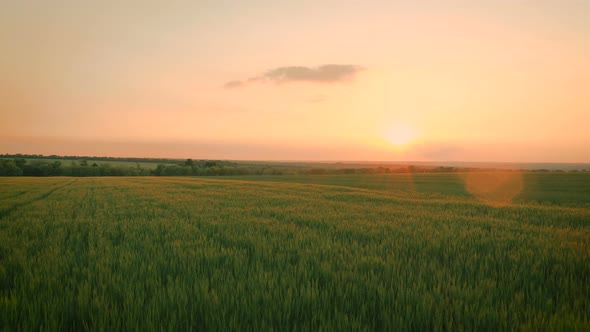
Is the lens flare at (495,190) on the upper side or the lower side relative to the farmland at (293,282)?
lower

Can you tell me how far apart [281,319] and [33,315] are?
2439 mm

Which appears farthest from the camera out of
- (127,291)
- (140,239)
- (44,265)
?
(140,239)

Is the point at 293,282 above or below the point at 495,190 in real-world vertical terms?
above

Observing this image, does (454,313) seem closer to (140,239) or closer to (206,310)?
(206,310)

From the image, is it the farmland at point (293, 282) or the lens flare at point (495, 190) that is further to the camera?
the lens flare at point (495, 190)

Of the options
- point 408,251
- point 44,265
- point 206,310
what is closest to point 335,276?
point 206,310

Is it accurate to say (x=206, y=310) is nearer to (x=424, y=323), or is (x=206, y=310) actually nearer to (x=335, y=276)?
(x=335, y=276)

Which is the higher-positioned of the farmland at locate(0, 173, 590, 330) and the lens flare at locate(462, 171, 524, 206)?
the farmland at locate(0, 173, 590, 330)

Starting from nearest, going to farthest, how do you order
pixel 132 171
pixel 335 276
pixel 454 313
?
pixel 454 313
pixel 335 276
pixel 132 171

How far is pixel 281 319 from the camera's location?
9.97 ft

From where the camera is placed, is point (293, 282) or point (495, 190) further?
point (495, 190)

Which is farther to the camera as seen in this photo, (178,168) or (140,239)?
(178,168)

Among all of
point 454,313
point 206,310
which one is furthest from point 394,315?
point 206,310

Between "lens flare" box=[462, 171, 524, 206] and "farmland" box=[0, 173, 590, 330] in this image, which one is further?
"lens flare" box=[462, 171, 524, 206]
